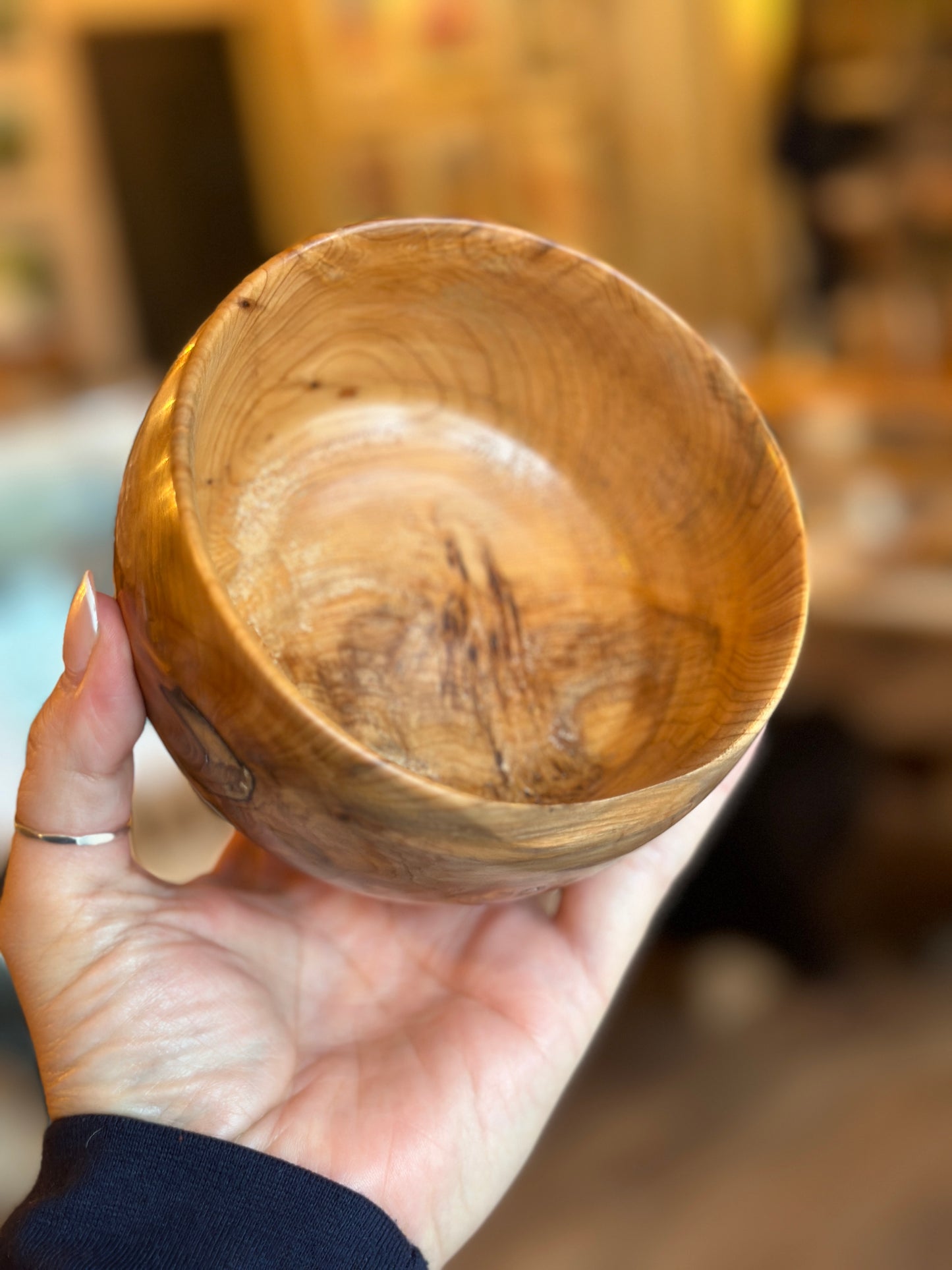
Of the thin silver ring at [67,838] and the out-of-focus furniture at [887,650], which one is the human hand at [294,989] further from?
the out-of-focus furniture at [887,650]

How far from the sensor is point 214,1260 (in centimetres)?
52

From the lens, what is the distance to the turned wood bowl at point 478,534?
1.68 feet

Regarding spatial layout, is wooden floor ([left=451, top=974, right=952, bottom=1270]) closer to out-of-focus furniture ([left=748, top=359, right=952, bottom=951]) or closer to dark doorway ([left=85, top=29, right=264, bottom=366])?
out-of-focus furniture ([left=748, top=359, right=952, bottom=951])

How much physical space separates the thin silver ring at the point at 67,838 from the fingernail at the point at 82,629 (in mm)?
86

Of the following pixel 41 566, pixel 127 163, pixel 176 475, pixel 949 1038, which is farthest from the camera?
pixel 127 163

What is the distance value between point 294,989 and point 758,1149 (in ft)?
3.48

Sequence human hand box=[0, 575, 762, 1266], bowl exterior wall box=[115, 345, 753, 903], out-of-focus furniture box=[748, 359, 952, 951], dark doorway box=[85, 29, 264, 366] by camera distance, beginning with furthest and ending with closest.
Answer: dark doorway box=[85, 29, 264, 366] < out-of-focus furniture box=[748, 359, 952, 951] < human hand box=[0, 575, 762, 1266] < bowl exterior wall box=[115, 345, 753, 903]

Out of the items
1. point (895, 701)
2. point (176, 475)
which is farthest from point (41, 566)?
point (895, 701)

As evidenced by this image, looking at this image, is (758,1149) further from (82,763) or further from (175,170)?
(175,170)

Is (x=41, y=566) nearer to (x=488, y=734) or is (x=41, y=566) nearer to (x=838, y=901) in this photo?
(x=488, y=734)

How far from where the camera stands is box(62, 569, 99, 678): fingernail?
0.52 m

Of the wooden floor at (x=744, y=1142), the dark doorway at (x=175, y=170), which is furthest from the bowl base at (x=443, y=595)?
the dark doorway at (x=175, y=170)

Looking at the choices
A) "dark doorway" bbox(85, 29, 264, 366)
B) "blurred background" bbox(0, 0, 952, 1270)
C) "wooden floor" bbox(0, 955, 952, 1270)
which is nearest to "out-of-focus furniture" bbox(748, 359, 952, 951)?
"blurred background" bbox(0, 0, 952, 1270)

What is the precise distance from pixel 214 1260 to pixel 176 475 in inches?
13.6
